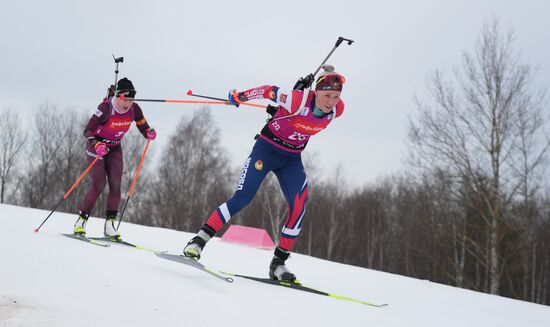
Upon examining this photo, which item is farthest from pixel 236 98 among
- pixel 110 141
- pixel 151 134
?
pixel 110 141

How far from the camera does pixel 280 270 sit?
156 inches

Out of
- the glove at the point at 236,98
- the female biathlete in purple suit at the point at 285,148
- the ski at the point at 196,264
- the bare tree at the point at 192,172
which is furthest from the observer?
the bare tree at the point at 192,172

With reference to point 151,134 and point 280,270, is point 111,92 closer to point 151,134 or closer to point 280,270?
point 151,134

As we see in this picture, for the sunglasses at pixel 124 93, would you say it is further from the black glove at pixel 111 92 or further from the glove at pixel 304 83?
the glove at pixel 304 83

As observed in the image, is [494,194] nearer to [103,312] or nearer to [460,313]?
[460,313]

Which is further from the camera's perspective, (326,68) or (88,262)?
(326,68)

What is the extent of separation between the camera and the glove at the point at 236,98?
4059mm

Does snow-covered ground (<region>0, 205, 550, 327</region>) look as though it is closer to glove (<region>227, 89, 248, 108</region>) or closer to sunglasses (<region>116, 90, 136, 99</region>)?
glove (<region>227, 89, 248, 108</region>)

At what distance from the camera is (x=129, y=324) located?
6.27 feet

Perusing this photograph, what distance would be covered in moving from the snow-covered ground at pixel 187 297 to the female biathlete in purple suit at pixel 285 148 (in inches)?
17.8

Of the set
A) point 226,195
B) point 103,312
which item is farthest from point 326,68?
point 226,195

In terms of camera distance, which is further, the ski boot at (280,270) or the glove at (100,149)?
the glove at (100,149)

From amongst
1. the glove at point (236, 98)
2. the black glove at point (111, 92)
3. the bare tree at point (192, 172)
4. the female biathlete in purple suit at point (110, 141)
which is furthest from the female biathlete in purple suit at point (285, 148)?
the bare tree at point (192, 172)

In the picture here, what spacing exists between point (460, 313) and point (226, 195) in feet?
99.8
